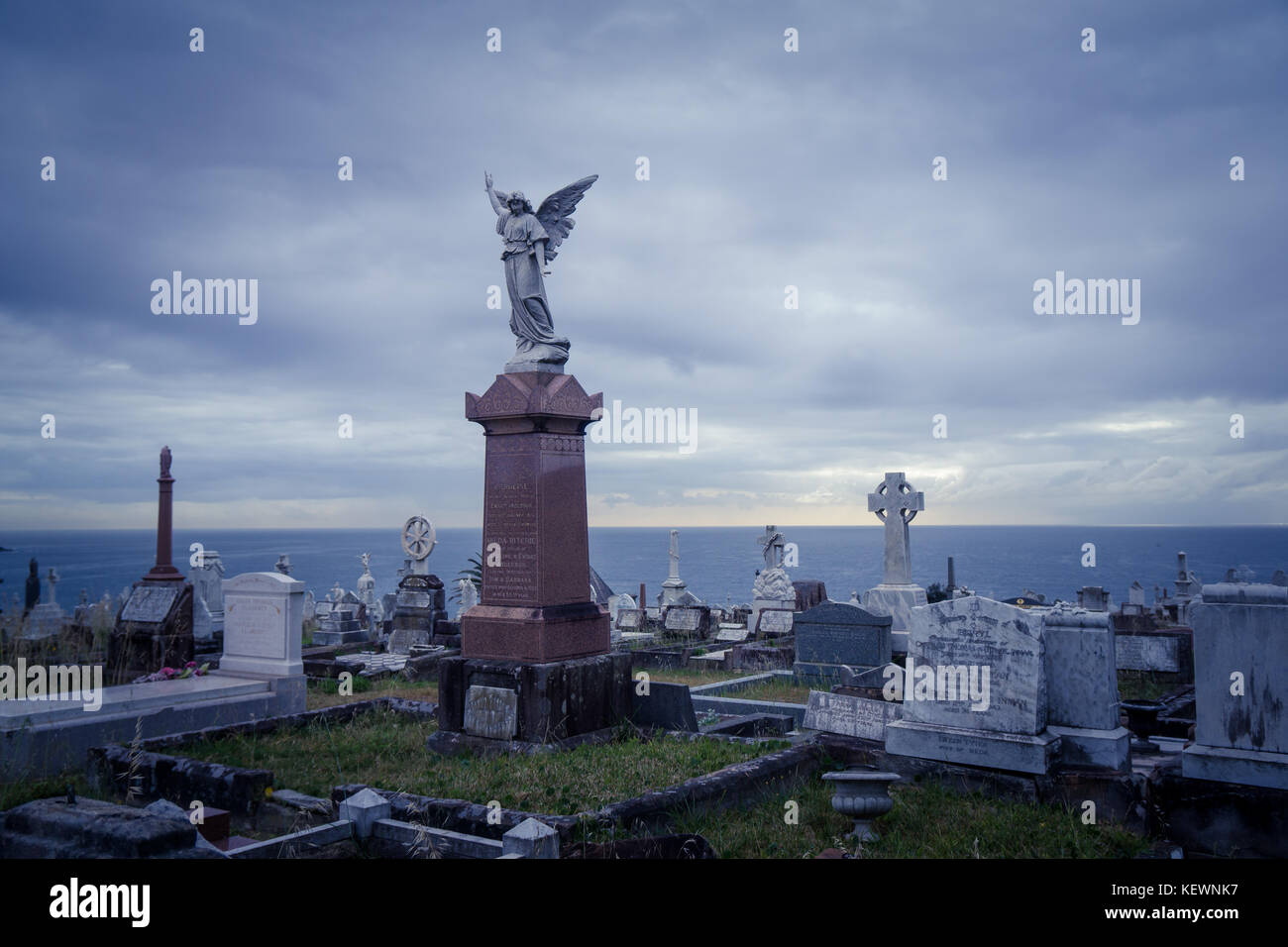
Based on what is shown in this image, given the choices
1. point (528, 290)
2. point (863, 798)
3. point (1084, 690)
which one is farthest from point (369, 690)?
point (1084, 690)

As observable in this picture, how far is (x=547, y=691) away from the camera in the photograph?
7430 mm

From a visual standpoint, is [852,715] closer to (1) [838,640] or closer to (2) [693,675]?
(1) [838,640]

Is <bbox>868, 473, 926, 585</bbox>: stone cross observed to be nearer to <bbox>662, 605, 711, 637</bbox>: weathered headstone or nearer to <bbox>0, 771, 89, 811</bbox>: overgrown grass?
<bbox>662, 605, 711, 637</bbox>: weathered headstone

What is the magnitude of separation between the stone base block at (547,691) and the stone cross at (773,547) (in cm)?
1252

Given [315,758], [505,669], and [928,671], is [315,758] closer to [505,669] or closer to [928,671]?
[505,669]

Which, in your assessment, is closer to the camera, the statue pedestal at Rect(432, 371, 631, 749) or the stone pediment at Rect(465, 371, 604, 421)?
the statue pedestal at Rect(432, 371, 631, 749)

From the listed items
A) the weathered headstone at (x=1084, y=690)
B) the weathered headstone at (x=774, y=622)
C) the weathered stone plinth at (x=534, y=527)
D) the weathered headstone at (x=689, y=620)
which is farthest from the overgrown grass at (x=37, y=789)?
the weathered headstone at (x=689, y=620)

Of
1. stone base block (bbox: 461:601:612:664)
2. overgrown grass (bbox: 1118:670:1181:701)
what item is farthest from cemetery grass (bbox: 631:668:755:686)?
overgrown grass (bbox: 1118:670:1181:701)

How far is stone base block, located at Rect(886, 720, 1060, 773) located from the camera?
20.2ft

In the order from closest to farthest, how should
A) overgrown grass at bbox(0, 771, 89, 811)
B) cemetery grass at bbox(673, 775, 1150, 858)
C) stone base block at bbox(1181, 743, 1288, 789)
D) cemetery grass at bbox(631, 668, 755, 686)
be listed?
cemetery grass at bbox(673, 775, 1150, 858), stone base block at bbox(1181, 743, 1288, 789), overgrown grass at bbox(0, 771, 89, 811), cemetery grass at bbox(631, 668, 755, 686)

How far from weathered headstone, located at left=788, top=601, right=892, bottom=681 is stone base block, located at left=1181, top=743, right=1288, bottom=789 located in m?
6.56

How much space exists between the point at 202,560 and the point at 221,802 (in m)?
12.3

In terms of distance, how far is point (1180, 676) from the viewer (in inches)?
449

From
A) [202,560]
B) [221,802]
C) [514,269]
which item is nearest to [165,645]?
[202,560]
